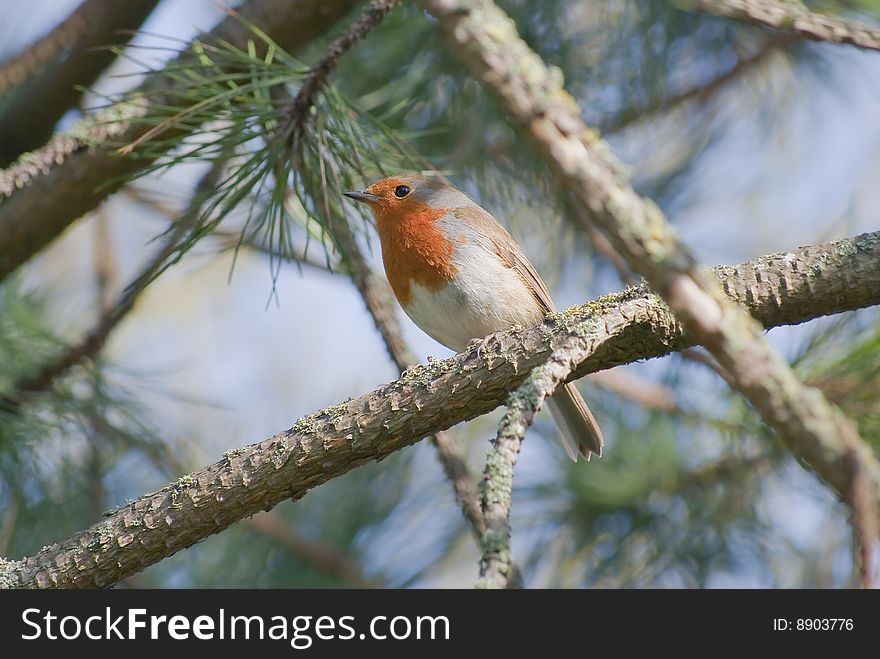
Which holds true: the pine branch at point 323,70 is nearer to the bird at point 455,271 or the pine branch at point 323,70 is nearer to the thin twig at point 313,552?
the bird at point 455,271

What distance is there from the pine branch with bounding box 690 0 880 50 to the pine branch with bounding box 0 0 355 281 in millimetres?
1551

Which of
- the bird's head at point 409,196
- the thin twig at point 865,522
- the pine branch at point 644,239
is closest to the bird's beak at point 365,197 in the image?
the bird's head at point 409,196

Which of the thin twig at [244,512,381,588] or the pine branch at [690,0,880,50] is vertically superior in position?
the pine branch at [690,0,880,50]

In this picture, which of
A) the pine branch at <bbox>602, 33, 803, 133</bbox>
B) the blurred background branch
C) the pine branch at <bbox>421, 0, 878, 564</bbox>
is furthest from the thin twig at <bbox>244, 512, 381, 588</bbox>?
the pine branch at <bbox>421, 0, 878, 564</bbox>

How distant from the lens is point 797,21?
10.3 feet

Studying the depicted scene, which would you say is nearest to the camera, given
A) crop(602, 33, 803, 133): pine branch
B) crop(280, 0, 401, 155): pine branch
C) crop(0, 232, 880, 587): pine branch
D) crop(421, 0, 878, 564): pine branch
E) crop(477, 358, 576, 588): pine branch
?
crop(421, 0, 878, 564): pine branch

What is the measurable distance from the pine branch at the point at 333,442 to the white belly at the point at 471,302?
4.50ft

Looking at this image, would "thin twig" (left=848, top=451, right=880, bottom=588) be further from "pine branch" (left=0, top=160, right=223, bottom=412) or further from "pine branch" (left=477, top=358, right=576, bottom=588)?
"pine branch" (left=0, top=160, right=223, bottom=412)

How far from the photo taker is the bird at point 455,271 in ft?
13.6

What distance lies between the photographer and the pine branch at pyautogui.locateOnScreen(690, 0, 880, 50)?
3055mm

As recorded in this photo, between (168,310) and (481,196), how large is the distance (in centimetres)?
665

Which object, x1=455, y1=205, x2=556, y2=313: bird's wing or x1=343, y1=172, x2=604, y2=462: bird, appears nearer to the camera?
x1=343, y1=172, x2=604, y2=462: bird

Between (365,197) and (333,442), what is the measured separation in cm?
174
